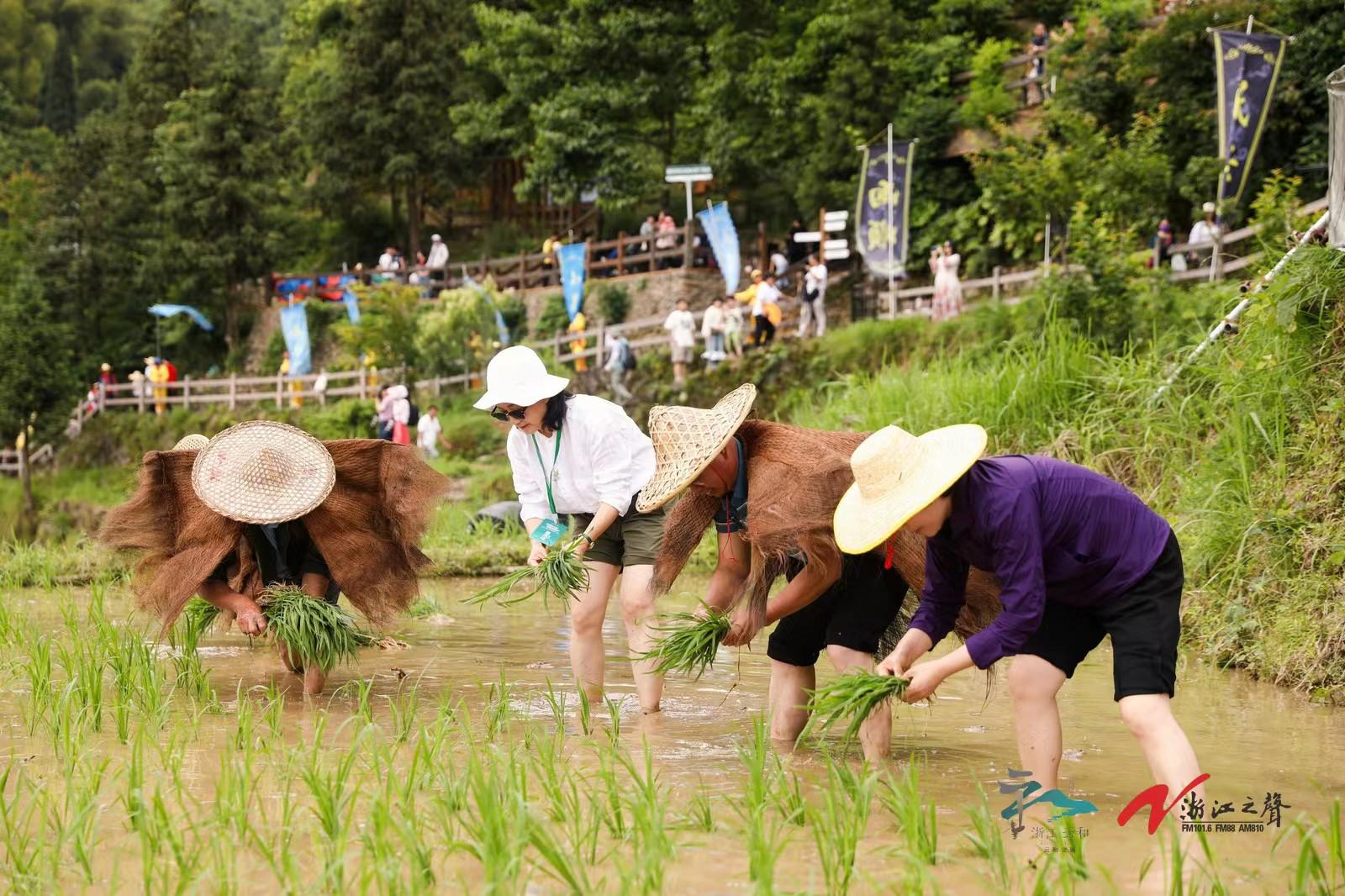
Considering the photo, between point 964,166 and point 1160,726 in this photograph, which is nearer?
point 1160,726

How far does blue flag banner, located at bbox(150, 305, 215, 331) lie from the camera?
1273 inches

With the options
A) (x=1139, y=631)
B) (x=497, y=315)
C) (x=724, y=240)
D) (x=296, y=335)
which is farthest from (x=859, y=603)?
(x=296, y=335)

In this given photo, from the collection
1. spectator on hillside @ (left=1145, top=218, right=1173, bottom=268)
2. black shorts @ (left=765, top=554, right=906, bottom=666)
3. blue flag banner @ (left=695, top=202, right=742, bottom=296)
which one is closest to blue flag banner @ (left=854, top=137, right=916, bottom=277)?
spectator on hillside @ (left=1145, top=218, right=1173, bottom=268)

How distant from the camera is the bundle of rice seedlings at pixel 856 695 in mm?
3861

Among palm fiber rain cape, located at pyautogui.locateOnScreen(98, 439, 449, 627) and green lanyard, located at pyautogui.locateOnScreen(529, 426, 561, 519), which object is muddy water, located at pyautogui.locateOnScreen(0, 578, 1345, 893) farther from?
green lanyard, located at pyautogui.locateOnScreen(529, 426, 561, 519)

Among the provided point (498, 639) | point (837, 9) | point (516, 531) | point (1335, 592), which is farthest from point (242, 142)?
point (1335, 592)

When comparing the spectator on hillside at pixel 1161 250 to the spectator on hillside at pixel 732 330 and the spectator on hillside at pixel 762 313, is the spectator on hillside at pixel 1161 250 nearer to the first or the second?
the spectator on hillside at pixel 762 313

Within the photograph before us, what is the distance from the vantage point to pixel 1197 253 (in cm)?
1683

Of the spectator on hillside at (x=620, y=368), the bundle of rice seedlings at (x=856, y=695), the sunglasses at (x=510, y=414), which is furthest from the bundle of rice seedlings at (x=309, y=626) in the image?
the spectator on hillside at (x=620, y=368)

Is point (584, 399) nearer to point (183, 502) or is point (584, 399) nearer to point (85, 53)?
point (183, 502)

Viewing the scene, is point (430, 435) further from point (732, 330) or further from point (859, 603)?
point (859, 603)

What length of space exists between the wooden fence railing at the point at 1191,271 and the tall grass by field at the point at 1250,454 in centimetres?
149

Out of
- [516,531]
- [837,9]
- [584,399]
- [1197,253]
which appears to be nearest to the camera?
[584,399]

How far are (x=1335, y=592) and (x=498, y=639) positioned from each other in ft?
13.5
